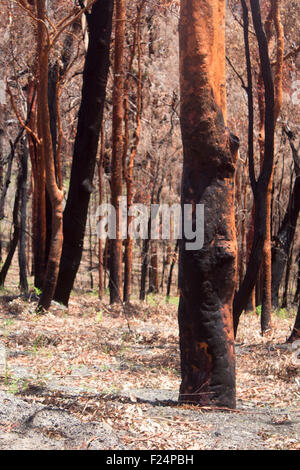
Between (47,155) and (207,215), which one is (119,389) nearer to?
(207,215)

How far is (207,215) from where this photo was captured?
4152 mm

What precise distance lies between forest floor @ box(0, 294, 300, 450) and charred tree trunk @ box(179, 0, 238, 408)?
309mm

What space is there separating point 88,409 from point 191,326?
0.96 metres

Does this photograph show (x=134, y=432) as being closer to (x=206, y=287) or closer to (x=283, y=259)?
(x=206, y=287)

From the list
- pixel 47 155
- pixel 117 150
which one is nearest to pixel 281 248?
pixel 117 150

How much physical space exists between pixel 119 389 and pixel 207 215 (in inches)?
69.1

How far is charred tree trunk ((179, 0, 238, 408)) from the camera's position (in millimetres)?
4164

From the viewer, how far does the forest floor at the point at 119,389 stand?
337 centimetres

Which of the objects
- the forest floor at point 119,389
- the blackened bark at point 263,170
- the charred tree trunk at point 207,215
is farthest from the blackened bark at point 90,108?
Result: the charred tree trunk at point 207,215

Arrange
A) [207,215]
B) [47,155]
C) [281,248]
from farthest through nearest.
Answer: [281,248] → [47,155] → [207,215]

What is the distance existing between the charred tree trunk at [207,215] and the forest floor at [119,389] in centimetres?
31

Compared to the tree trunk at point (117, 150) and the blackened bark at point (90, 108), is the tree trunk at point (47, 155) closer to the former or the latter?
the blackened bark at point (90, 108)

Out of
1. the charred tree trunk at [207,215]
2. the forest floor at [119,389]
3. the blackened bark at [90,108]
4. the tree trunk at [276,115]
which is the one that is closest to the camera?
the forest floor at [119,389]

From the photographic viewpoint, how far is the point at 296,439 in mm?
3523
